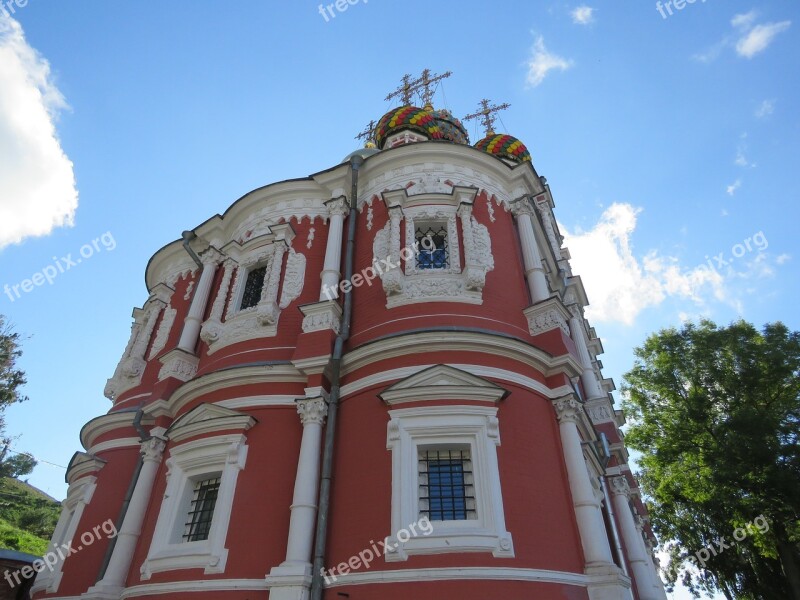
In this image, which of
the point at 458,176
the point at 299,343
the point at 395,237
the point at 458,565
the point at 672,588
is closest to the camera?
the point at 458,565

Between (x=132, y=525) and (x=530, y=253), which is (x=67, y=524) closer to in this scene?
(x=132, y=525)

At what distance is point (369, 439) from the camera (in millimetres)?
9383

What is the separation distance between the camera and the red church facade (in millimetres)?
8250

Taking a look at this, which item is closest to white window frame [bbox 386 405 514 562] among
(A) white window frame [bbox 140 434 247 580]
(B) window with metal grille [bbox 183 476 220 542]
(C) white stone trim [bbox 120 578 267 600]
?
(C) white stone trim [bbox 120 578 267 600]

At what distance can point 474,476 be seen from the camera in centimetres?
853

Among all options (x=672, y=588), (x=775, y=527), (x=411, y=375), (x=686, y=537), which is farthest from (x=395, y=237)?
(x=672, y=588)

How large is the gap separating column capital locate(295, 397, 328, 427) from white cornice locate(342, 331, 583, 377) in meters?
1.18

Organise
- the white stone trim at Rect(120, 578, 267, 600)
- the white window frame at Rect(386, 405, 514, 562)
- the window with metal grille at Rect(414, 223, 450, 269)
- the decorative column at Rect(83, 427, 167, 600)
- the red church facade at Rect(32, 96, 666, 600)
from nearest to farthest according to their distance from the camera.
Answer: the white window frame at Rect(386, 405, 514, 562), the red church facade at Rect(32, 96, 666, 600), the white stone trim at Rect(120, 578, 267, 600), the decorative column at Rect(83, 427, 167, 600), the window with metal grille at Rect(414, 223, 450, 269)

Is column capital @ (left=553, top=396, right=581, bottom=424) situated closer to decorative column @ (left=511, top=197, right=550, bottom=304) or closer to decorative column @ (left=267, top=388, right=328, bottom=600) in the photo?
decorative column @ (left=511, top=197, right=550, bottom=304)

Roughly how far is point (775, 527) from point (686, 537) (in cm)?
453

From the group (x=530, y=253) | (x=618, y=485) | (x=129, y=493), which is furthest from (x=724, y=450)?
(x=129, y=493)

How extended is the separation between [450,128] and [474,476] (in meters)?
16.1

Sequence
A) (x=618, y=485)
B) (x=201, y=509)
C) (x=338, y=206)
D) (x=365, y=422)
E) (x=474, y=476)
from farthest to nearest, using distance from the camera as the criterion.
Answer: (x=618, y=485), (x=338, y=206), (x=201, y=509), (x=365, y=422), (x=474, y=476)

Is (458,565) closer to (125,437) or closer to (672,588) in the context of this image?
(125,437)
